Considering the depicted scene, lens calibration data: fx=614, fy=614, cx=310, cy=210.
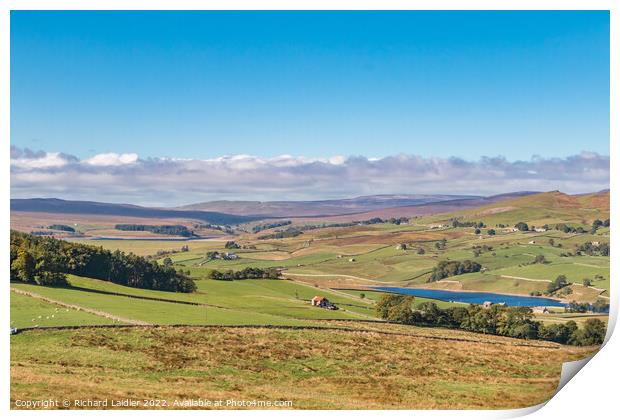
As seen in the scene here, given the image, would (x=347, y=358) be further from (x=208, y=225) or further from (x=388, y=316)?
(x=208, y=225)

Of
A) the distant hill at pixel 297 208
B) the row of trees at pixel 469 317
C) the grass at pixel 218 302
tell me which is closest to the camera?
the grass at pixel 218 302

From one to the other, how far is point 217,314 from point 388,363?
4876mm

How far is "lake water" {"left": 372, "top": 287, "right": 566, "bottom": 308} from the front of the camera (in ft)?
61.9

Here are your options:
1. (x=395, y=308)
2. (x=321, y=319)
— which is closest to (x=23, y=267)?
(x=321, y=319)

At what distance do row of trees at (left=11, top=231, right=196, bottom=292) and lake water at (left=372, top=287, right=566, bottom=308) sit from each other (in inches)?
261

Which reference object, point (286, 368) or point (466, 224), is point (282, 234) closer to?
point (286, 368)

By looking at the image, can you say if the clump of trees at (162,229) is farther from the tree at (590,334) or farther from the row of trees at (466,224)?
the tree at (590,334)

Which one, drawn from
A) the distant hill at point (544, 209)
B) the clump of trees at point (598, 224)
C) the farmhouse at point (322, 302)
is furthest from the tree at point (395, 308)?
the clump of trees at point (598, 224)

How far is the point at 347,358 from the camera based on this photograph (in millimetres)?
15953

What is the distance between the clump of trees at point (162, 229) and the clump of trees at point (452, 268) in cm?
801

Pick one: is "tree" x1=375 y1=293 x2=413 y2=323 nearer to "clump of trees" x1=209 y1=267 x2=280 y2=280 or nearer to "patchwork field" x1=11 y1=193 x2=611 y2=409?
"patchwork field" x1=11 y1=193 x2=611 y2=409

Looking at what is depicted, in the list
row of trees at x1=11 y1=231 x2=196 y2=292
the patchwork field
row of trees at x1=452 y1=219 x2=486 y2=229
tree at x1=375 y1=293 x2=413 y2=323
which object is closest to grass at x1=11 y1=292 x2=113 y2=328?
the patchwork field

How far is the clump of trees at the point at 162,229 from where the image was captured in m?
19.0
